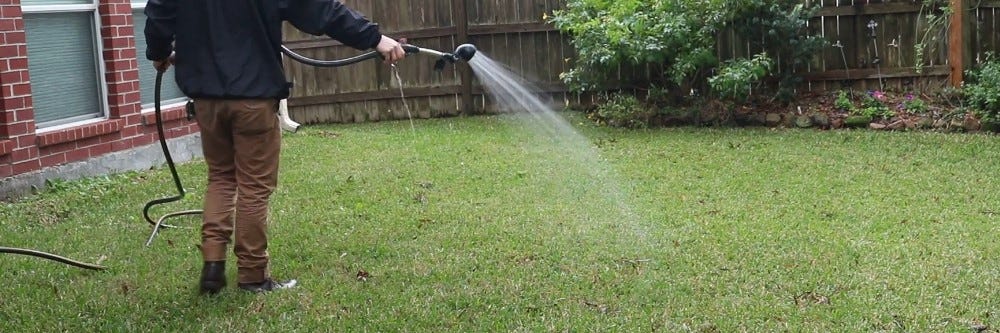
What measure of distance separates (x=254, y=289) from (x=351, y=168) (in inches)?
146

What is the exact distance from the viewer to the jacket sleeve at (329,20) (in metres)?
4.33

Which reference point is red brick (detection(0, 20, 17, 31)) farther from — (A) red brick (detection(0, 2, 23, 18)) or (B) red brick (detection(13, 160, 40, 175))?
(B) red brick (detection(13, 160, 40, 175))

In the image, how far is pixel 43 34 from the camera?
7.39 meters

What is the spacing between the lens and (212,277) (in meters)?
4.48

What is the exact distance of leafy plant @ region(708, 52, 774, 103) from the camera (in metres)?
9.88

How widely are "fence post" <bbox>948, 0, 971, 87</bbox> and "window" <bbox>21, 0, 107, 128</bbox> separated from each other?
24.4 feet

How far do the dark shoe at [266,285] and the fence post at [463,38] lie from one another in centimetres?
754

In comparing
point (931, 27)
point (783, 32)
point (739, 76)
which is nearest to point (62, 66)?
point (739, 76)

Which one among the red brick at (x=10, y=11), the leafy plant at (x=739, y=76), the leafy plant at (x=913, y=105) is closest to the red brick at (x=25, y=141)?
the red brick at (x=10, y=11)

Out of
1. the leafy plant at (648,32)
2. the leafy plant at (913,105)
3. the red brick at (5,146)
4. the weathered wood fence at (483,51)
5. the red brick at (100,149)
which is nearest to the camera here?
the red brick at (5,146)

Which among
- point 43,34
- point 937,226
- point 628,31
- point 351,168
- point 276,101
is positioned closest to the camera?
point 276,101

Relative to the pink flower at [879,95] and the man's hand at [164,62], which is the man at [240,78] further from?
the pink flower at [879,95]

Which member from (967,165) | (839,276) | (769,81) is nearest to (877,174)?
(967,165)

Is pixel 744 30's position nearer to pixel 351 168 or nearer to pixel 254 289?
pixel 351 168
